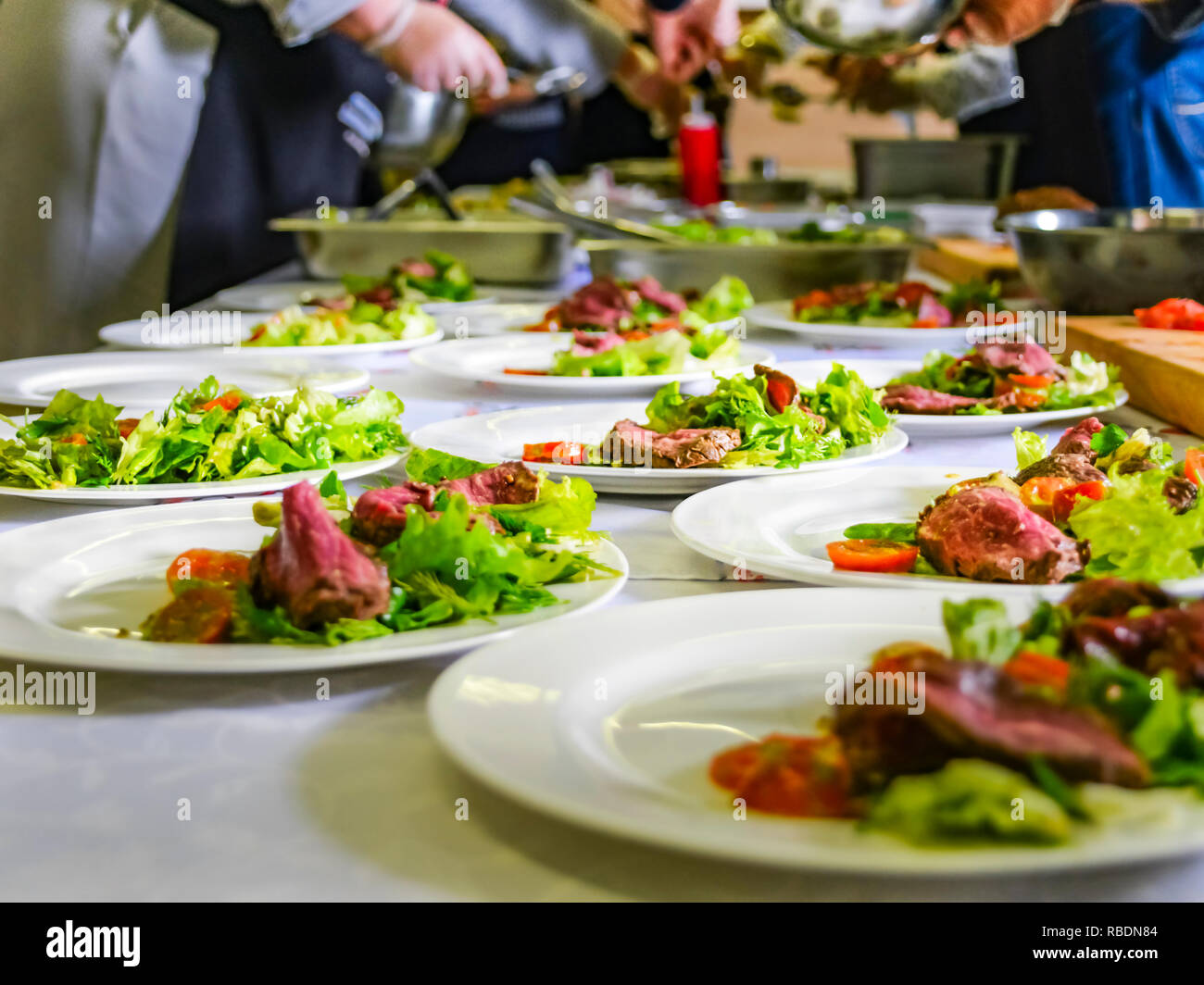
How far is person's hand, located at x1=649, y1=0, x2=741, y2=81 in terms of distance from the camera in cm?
484

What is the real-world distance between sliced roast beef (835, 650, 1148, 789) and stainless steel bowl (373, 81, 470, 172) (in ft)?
11.0

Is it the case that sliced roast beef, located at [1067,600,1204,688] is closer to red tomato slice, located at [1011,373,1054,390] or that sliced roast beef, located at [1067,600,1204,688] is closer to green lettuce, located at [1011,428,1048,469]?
green lettuce, located at [1011,428,1048,469]

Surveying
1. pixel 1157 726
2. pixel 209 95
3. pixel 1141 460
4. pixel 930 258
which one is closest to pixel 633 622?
Answer: pixel 1157 726

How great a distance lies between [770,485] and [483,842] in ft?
2.11

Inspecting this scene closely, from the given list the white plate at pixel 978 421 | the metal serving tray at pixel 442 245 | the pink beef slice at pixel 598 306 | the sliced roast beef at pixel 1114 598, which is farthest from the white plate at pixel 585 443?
the metal serving tray at pixel 442 245

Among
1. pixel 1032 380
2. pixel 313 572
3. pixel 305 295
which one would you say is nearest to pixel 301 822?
pixel 313 572

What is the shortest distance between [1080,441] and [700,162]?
4213 millimetres

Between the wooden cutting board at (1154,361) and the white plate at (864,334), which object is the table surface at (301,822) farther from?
the white plate at (864,334)

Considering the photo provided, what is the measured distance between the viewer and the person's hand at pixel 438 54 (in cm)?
325

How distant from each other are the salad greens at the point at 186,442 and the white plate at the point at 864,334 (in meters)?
1.13

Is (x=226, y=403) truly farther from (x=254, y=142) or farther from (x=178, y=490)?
(x=254, y=142)

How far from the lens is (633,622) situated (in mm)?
834

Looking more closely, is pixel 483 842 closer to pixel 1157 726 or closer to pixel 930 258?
pixel 1157 726

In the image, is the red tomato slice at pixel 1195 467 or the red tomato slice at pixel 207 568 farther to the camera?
the red tomato slice at pixel 1195 467
